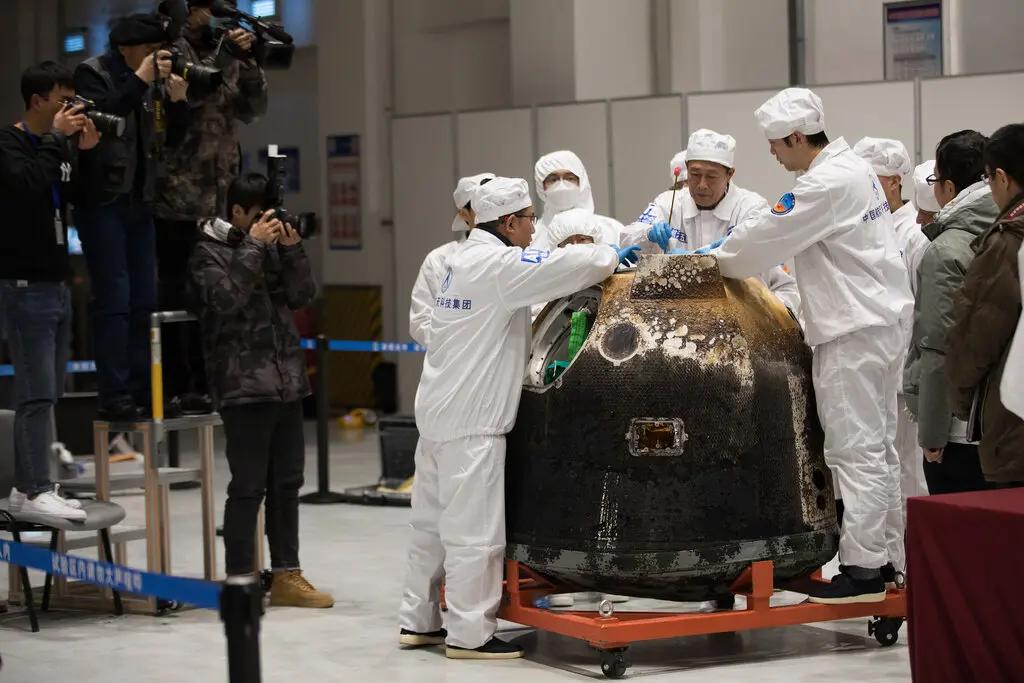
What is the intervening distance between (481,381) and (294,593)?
1.89 m

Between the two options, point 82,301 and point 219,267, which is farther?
point 82,301

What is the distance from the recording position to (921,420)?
5.65 metres

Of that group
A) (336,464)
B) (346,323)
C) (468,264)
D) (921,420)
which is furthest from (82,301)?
(921,420)

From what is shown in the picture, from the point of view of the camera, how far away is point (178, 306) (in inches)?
307

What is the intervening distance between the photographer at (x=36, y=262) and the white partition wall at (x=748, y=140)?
22.4ft

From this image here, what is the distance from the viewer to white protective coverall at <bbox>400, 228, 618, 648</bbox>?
228 inches

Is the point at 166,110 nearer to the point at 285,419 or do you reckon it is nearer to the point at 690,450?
the point at 285,419

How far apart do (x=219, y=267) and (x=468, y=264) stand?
4.37 ft

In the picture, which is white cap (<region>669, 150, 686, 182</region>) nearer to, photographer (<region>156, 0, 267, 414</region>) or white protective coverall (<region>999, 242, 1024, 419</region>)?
photographer (<region>156, 0, 267, 414</region>)

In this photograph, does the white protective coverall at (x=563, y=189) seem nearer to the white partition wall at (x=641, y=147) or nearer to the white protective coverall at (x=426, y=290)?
the white protective coverall at (x=426, y=290)

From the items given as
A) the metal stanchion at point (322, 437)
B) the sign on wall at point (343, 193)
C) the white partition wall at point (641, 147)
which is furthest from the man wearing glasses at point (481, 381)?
the sign on wall at point (343, 193)

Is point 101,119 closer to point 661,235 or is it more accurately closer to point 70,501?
point 70,501

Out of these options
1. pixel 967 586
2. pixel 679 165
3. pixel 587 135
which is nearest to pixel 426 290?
pixel 679 165

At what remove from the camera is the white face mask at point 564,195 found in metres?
8.02
